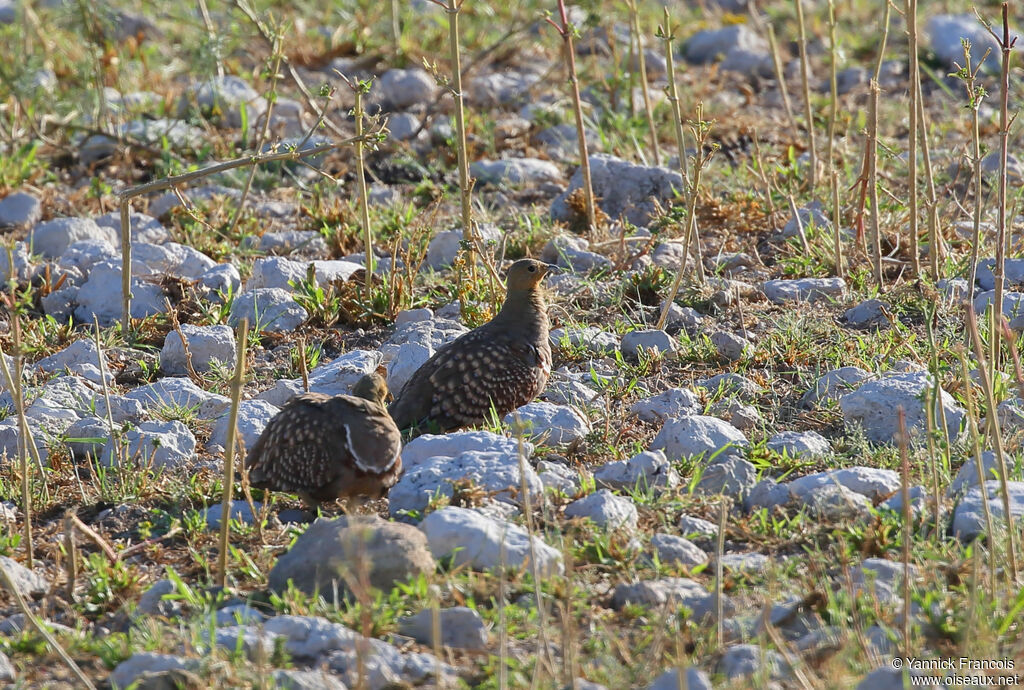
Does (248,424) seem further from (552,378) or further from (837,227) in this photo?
(837,227)

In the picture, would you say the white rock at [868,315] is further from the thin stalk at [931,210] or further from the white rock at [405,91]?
the white rock at [405,91]

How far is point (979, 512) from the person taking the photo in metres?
3.86

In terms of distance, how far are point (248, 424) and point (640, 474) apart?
1.61 m

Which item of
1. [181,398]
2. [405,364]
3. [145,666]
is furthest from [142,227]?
[145,666]

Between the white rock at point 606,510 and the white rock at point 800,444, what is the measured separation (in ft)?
2.42

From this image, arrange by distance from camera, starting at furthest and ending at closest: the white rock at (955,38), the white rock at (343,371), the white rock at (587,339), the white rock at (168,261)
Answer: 1. the white rock at (955,38)
2. the white rock at (168,261)
3. the white rock at (587,339)
4. the white rock at (343,371)

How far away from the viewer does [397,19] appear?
9.55 metres

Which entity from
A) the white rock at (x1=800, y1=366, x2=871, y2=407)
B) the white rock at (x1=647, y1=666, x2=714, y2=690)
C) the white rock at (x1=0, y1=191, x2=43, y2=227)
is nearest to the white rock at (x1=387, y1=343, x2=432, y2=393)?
the white rock at (x1=800, y1=366, x2=871, y2=407)

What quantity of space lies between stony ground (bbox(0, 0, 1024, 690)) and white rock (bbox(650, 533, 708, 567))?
3 centimetres

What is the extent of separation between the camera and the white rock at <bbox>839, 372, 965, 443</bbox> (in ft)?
15.1

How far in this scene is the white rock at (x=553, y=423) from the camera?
474cm

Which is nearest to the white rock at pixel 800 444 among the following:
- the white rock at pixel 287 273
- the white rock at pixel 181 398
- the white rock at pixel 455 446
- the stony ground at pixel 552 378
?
the stony ground at pixel 552 378

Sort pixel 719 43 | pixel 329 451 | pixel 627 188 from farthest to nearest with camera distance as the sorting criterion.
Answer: pixel 719 43 < pixel 627 188 < pixel 329 451

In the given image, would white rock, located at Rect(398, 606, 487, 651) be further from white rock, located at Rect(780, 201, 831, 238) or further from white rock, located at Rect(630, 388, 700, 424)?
white rock, located at Rect(780, 201, 831, 238)
